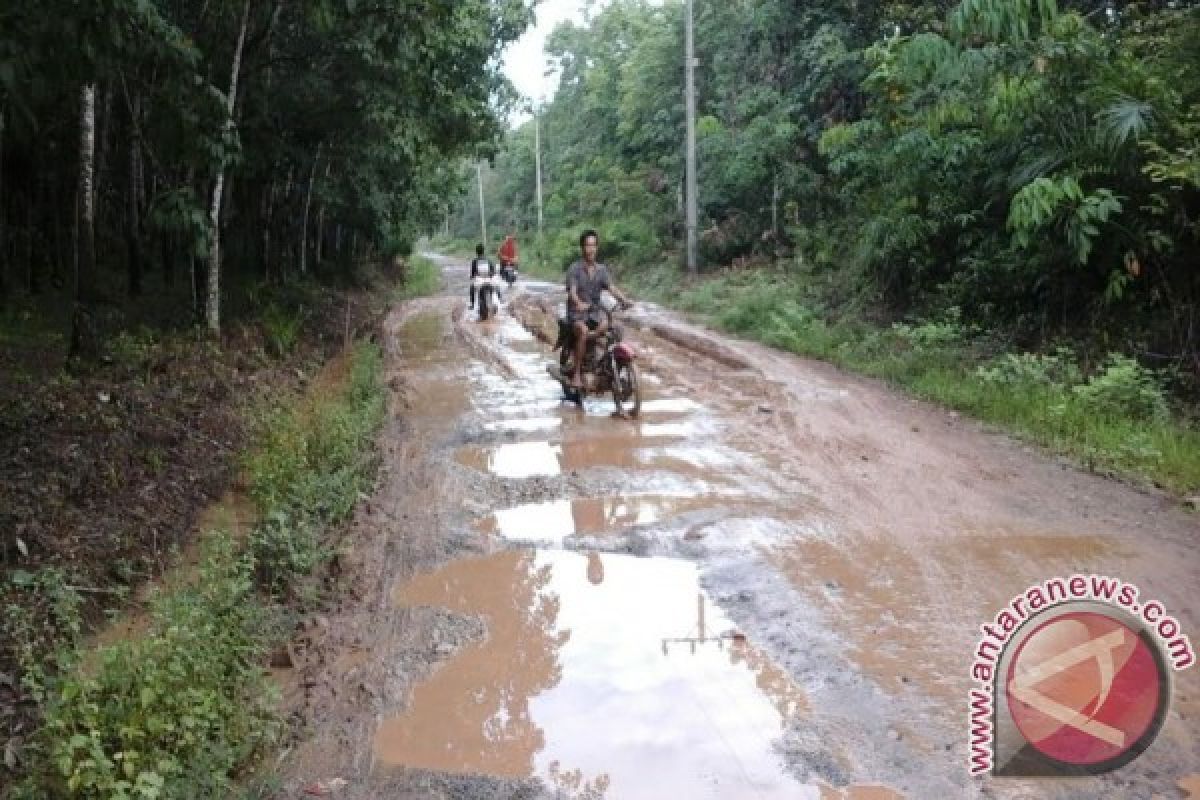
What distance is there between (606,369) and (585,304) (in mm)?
765

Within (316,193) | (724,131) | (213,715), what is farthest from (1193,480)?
(724,131)

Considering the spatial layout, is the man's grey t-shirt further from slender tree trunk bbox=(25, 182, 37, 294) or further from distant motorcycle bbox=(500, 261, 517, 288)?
distant motorcycle bbox=(500, 261, 517, 288)

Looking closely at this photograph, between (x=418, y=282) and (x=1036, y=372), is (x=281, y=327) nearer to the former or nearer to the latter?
(x=1036, y=372)

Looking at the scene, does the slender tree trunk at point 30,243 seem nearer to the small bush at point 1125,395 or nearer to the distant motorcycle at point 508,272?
the distant motorcycle at point 508,272

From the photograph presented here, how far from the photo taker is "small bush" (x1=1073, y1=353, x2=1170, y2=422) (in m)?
8.62

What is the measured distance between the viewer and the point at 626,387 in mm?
9781

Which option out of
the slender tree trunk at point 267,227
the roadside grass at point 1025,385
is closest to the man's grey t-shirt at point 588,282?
the roadside grass at point 1025,385

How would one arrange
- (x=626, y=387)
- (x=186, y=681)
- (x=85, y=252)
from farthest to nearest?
(x=626, y=387)
(x=85, y=252)
(x=186, y=681)

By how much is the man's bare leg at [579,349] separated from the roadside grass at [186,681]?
4.11 metres

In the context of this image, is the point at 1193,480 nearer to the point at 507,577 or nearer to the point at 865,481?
the point at 865,481

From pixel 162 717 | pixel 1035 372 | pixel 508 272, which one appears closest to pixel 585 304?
pixel 1035 372

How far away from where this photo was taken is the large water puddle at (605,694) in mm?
3697

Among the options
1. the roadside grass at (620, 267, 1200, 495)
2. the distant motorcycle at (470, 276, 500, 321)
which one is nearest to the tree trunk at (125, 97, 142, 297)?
the distant motorcycle at (470, 276, 500, 321)

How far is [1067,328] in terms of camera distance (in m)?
11.4
